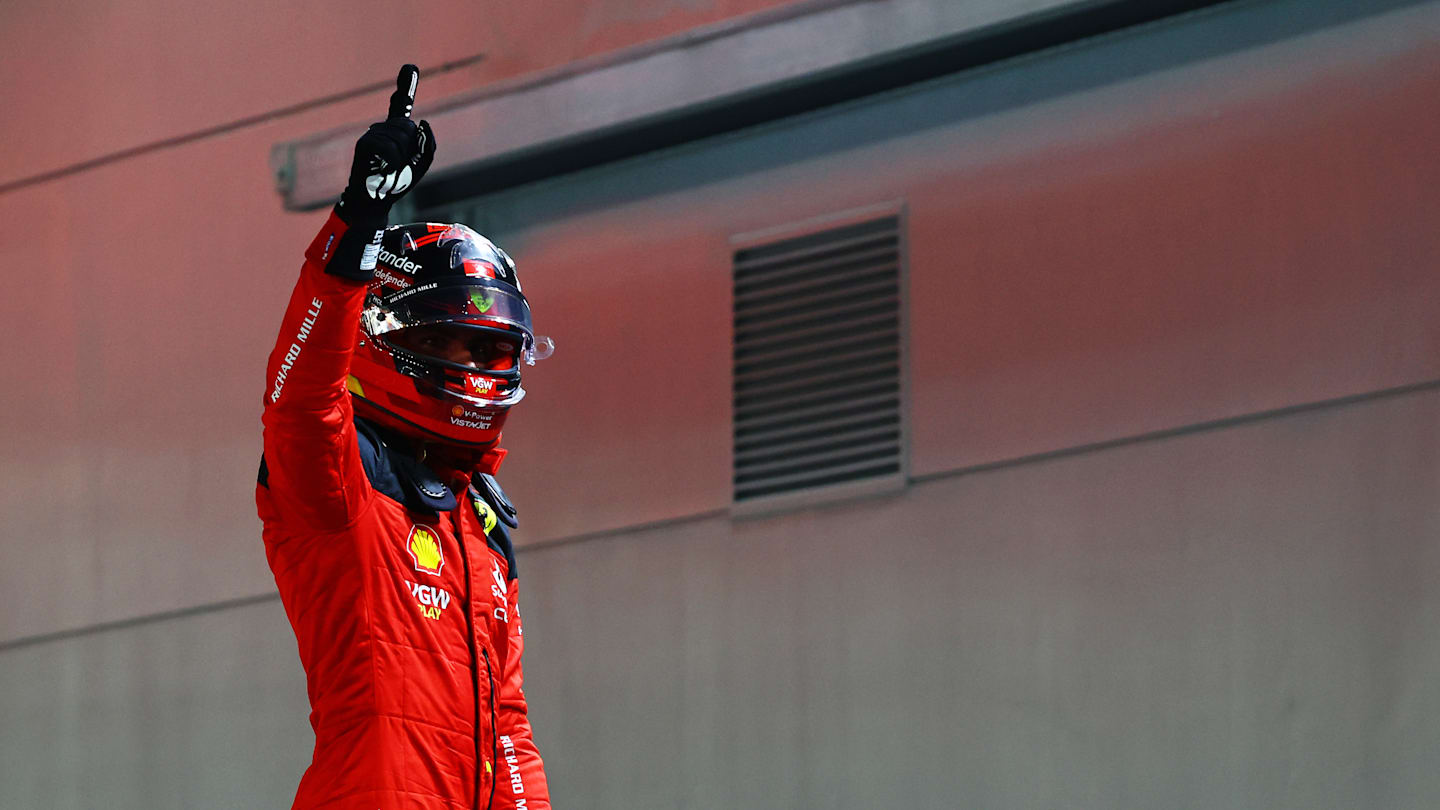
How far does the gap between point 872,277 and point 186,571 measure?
103 inches

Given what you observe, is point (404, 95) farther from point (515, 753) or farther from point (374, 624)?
point (515, 753)

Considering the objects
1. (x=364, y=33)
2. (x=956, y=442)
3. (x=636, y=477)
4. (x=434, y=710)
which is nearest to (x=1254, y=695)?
(x=956, y=442)

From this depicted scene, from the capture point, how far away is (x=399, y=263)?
3.51m

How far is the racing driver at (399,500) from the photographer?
2888 millimetres

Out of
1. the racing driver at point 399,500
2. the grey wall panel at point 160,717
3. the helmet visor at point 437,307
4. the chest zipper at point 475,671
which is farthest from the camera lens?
the grey wall panel at point 160,717

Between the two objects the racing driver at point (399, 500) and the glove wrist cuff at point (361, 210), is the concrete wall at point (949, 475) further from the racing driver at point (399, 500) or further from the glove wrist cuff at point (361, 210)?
the glove wrist cuff at point (361, 210)

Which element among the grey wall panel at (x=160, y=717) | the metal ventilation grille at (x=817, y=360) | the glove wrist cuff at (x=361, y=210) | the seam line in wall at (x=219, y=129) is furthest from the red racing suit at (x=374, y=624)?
the seam line in wall at (x=219, y=129)

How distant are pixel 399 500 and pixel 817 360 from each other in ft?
8.83

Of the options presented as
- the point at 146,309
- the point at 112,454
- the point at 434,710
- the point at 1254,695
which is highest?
the point at 146,309

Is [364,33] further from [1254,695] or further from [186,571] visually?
[1254,695]

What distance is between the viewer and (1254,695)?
4.90 meters

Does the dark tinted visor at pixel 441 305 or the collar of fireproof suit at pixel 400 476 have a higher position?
the dark tinted visor at pixel 441 305

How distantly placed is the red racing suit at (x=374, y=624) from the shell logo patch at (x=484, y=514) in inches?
6.0

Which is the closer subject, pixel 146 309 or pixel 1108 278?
pixel 1108 278
